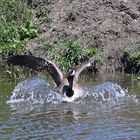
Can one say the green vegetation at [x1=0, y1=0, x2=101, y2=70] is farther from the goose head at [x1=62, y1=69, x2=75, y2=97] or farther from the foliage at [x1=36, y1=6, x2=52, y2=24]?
the goose head at [x1=62, y1=69, x2=75, y2=97]

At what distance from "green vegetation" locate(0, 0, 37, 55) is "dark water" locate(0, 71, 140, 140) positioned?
173cm

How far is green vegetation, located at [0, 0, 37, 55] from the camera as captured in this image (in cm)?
1502

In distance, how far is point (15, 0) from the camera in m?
17.0

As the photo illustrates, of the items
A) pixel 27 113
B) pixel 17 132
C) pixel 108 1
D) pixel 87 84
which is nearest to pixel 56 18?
pixel 108 1

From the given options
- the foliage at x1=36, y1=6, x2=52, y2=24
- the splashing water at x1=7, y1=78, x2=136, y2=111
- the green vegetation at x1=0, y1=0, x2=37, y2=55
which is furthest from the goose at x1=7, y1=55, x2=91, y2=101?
the foliage at x1=36, y1=6, x2=52, y2=24

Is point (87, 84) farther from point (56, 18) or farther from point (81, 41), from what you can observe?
point (56, 18)

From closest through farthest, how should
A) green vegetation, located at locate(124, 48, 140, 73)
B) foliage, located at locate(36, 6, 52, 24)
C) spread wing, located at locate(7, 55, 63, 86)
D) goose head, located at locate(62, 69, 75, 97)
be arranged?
1. goose head, located at locate(62, 69, 75, 97)
2. spread wing, located at locate(7, 55, 63, 86)
3. green vegetation, located at locate(124, 48, 140, 73)
4. foliage, located at locate(36, 6, 52, 24)

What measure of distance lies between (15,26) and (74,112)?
6641 mm

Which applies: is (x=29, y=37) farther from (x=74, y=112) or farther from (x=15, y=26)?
(x=74, y=112)

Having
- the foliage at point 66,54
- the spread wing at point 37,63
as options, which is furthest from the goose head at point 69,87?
the foliage at point 66,54

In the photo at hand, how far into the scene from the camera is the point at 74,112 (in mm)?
9852

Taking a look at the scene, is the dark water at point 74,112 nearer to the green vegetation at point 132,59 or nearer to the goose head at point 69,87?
the goose head at point 69,87

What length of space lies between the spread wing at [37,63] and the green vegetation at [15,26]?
3.17m

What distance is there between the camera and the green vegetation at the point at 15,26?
1502 cm
